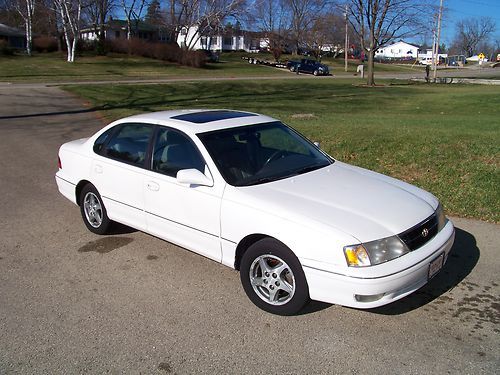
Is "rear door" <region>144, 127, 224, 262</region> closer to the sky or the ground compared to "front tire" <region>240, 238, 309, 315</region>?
closer to the sky

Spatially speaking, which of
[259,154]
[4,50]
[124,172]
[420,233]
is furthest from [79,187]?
[4,50]

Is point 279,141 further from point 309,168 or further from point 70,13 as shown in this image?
point 70,13

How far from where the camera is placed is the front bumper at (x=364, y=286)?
330cm

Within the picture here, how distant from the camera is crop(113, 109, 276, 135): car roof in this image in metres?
4.52

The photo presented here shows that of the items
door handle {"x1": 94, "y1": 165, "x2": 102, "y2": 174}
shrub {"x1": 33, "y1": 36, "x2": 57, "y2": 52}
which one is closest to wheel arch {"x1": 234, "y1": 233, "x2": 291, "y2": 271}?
door handle {"x1": 94, "y1": 165, "x2": 102, "y2": 174}

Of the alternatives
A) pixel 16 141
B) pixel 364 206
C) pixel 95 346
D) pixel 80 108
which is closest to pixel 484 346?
pixel 364 206

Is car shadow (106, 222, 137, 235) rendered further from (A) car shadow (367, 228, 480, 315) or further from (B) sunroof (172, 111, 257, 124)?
(A) car shadow (367, 228, 480, 315)

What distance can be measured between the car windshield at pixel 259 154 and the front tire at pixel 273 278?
66 cm

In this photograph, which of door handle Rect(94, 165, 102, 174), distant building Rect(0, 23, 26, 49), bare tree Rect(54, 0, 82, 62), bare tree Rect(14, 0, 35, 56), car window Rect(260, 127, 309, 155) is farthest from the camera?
distant building Rect(0, 23, 26, 49)

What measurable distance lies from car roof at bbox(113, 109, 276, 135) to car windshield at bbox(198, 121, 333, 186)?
0.27 feet

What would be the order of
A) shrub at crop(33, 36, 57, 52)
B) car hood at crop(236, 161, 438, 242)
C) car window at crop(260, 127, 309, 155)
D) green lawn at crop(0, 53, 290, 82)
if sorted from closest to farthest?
car hood at crop(236, 161, 438, 242), car window at crop(260, 127, 309, 155), green lawn at crop(0, 53, 290, 82), shrub at crop(33, 36, 57, 52)

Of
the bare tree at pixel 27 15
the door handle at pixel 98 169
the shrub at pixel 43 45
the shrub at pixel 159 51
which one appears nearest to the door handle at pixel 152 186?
the door handle at pixel 98 169

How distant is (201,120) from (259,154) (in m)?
0.70

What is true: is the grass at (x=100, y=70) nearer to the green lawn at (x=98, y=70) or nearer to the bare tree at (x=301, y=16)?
the green lawn at (x=98, y=70)
